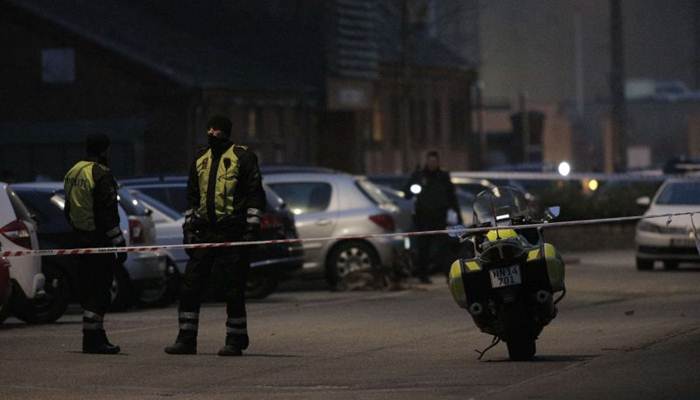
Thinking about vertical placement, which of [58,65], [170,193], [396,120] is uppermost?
[58,65]

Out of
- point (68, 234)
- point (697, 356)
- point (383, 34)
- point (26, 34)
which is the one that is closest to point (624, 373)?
point (697, 356)

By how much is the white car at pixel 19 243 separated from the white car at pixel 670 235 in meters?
10.9

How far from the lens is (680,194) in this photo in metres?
27.2

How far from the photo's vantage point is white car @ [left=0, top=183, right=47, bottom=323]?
1664cm

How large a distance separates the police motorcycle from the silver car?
34.5 ft

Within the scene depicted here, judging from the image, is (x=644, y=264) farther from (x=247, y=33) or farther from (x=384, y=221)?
(x=247, y=33)

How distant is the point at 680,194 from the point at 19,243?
13.2 metres

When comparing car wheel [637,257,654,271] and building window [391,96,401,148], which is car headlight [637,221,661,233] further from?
building window [391,96,401,148]

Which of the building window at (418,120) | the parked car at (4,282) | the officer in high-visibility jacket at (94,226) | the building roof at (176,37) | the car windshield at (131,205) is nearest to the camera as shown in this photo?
the officer in high-visibility jacket at (94,226)

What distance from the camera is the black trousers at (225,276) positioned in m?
13.7

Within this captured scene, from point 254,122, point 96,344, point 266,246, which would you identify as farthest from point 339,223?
point 254,122

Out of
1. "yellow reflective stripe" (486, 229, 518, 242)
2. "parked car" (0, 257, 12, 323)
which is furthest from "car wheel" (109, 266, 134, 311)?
"yellow reflective stripe" (486, 229, 518, 242)

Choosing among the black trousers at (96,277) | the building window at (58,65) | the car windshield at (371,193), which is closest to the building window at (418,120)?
the building window at (58,65)

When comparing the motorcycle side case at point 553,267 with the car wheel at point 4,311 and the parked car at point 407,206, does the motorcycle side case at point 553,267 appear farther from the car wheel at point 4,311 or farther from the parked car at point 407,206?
the parked car at point 407,206
